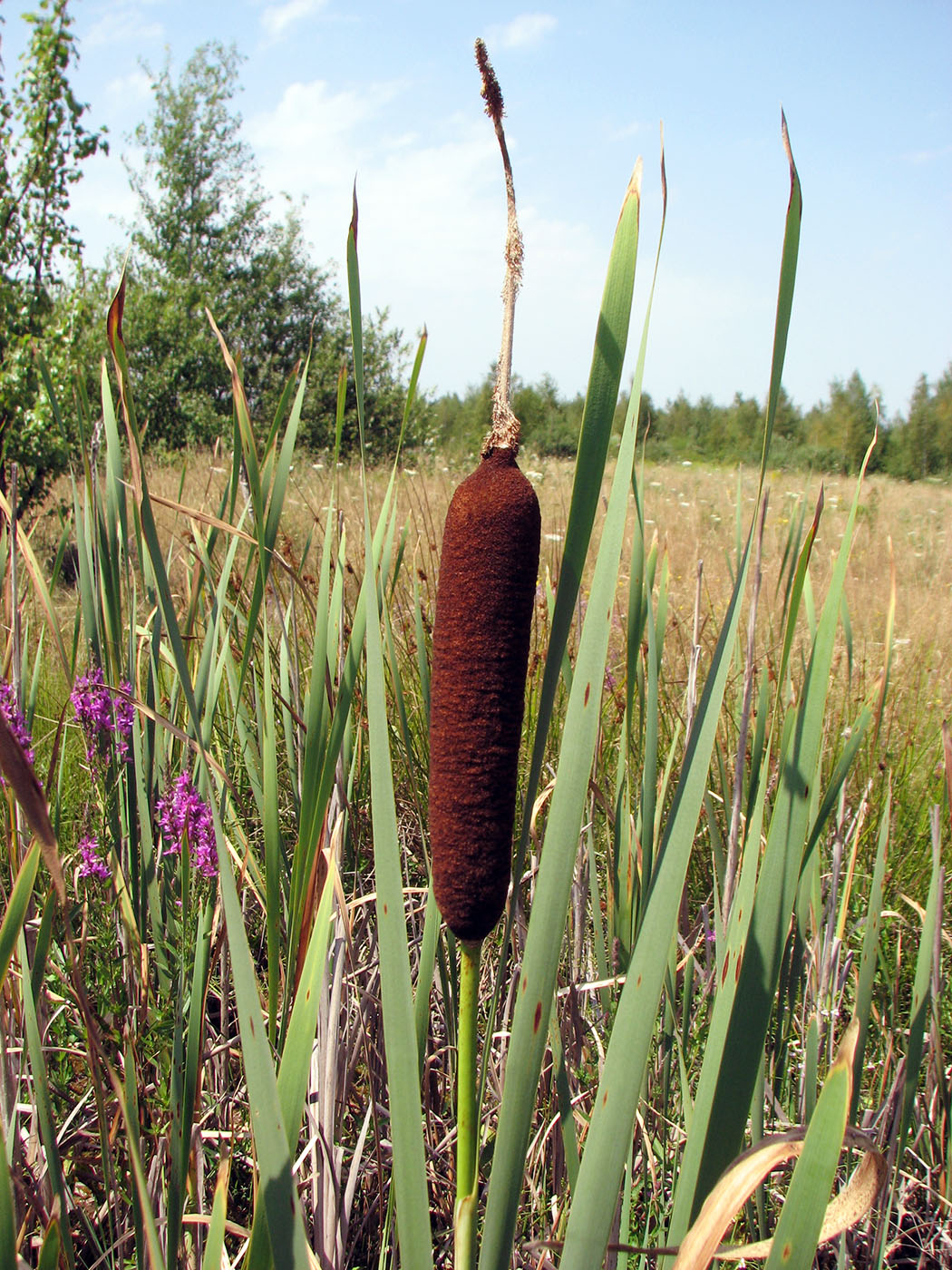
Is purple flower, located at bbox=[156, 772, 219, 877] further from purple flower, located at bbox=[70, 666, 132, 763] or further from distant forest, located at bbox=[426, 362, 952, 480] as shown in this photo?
distant forest, located at bbox=[426, 362, 952, 480]

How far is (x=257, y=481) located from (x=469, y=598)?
46 centimetres

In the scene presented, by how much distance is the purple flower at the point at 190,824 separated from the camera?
101 centimetres

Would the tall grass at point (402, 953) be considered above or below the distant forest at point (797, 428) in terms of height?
below

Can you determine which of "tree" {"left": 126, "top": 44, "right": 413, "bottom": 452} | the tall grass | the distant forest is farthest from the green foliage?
the tall grass

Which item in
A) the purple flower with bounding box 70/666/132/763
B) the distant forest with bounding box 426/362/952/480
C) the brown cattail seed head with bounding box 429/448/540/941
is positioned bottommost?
the purple flower with bounding box 70/666/132/763

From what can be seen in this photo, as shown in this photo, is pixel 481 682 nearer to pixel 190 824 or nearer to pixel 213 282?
pixel 190 824

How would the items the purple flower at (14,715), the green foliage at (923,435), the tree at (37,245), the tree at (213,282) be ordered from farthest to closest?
the green foliage at (923,435), the tree at (213,282), the tree at (37,245), the purple flower at (14,715)

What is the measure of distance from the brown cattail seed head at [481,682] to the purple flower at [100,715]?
27.6 inches

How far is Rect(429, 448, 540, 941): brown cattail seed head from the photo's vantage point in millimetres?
431

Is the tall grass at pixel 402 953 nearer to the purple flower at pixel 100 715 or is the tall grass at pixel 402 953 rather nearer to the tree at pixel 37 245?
the purple flower at pixel 100 715

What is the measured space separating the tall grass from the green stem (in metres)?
0.03

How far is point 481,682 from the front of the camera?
45 cm

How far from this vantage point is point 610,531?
17.8 inches

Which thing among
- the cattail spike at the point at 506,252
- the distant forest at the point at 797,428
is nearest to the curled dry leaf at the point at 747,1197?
the cattail spike at the point at 506,252
